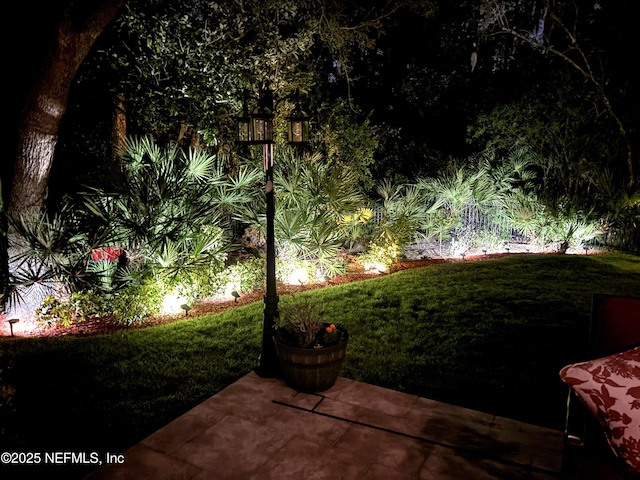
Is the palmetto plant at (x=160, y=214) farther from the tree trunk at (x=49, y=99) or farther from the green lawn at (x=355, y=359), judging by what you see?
the green lawn at (x=355, y=359)

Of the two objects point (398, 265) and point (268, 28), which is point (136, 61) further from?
point (398, 265)

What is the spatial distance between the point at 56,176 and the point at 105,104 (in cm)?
173

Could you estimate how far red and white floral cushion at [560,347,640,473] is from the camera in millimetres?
2318

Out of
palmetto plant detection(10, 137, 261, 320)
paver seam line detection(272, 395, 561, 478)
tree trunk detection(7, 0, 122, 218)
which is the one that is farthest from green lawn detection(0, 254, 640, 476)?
tree trunk detection(7, 0, 122, 218)

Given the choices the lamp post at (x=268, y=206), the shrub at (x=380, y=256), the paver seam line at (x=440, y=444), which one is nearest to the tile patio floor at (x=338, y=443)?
the paver seam line at (x=440, y=444)

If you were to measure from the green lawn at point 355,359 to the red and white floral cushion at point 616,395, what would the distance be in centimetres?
143

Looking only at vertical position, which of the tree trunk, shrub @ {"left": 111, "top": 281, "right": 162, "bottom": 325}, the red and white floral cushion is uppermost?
the tree trunk

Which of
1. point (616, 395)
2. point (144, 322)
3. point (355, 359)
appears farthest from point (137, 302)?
point (616, 395)

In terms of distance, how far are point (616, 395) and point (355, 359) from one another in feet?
9.39

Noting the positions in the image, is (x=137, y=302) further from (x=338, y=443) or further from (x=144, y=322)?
(x=338, y=443)

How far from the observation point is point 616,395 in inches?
93.6

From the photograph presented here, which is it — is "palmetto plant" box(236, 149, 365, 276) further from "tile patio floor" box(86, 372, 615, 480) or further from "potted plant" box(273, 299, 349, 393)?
"tile patio floor" box(86, 372, 615, 480)

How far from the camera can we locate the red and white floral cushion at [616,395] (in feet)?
7.61

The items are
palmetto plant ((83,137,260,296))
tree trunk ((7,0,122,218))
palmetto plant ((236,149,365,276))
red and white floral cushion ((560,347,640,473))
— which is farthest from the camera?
palmetto plant ((236,149,365,276))
